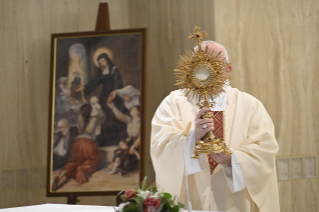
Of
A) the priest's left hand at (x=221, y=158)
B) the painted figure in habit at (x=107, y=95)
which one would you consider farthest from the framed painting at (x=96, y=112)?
the priest's left hand at (x=221, y=158)

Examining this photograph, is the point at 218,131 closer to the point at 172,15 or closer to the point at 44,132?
the point at 172,15

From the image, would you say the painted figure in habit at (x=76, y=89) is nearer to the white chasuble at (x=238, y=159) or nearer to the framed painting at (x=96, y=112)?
the framed painting at (x=96, y=112)

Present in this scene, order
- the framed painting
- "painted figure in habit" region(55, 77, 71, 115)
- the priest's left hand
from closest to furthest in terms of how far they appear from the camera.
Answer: the priest's left hand, the framed painting, "painted figure in habit" region(55, 77, 71, 115)

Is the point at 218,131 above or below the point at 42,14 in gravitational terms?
below

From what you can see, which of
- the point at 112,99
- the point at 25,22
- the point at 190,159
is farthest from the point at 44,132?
the point at 190,159

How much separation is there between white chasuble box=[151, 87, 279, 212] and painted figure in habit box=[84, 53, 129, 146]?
1089 millimetres

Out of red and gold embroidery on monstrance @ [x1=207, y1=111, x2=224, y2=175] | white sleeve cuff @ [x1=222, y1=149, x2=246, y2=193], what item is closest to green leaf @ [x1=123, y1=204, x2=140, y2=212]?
white sleeve cuff @ [x1=222, y1=149, x2=246, y2=193]

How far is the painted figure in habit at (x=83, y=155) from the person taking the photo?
438 centimetres

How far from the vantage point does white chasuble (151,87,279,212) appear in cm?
316

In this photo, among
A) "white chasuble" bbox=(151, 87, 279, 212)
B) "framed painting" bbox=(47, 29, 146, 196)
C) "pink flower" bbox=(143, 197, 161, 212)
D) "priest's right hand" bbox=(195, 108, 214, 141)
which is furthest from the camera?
"framed painting" bbox=(47, 29, 146, 196)

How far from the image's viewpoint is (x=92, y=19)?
Result: 5.12 meters

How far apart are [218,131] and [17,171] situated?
2.97 metres

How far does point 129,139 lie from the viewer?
174 inches

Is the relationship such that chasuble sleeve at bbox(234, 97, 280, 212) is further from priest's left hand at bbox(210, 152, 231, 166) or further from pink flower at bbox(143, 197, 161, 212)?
pink flower at bbox(143, 197, 161, 212)
